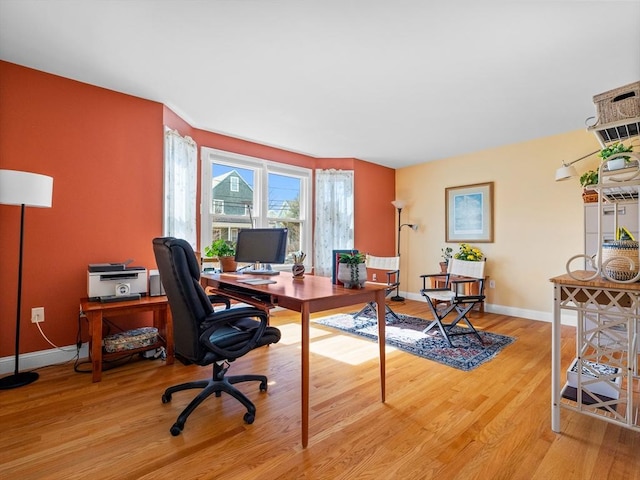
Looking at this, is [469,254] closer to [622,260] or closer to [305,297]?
[622,260]

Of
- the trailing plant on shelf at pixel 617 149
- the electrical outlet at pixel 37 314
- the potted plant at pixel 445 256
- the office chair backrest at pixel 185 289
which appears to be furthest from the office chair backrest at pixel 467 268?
the electrical outlet at pixel 37 314

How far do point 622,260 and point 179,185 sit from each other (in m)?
3.54

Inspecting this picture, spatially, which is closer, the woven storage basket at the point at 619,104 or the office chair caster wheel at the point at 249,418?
the woven storage basket at the point at 619,104

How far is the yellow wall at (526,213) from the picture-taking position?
12.6ft

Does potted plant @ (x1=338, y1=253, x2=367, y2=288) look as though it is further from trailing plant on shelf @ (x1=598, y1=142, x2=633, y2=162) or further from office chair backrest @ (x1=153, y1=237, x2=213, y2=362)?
trailing plant on shelf @ (x1=598, y1=142, x2=633, y2=162)

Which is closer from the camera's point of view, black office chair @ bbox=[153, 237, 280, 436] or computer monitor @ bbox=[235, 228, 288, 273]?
black office chair @ bbox=[153, 237, 280, 436]

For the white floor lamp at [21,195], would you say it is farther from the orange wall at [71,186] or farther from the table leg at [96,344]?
the table leg at [96,344]

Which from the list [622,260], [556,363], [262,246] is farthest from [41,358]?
[622,260]

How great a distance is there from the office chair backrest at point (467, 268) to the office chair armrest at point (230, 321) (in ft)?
8.71

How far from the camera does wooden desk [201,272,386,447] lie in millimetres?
1635

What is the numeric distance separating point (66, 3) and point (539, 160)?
4933 millimetres

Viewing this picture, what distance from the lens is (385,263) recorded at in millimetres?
4352

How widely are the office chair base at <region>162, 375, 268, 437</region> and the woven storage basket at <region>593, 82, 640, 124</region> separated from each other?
255cm

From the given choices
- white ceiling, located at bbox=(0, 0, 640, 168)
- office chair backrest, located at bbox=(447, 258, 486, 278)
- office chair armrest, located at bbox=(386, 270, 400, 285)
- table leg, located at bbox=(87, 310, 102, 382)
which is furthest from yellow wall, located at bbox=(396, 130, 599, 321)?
table leg, located at bbox=(87, 310, 102, 382)
